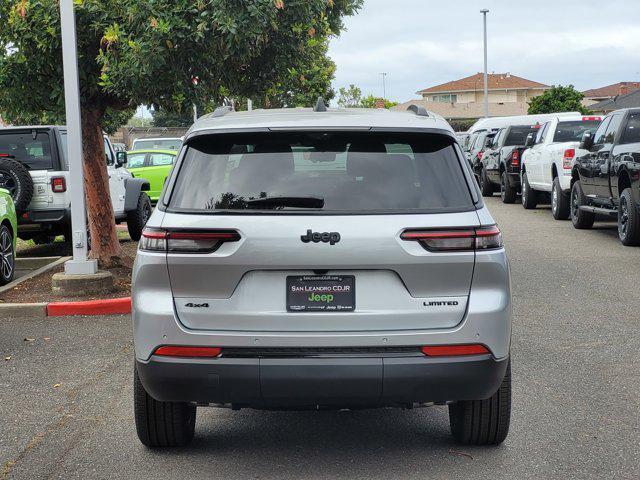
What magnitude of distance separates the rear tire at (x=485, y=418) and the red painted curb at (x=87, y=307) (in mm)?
5165

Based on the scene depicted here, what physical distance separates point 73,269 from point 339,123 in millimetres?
6479

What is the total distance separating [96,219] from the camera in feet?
40.7

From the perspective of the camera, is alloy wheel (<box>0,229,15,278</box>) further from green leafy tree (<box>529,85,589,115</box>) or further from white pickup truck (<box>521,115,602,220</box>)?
green leafy tree (<box>529,85,589,115</box>)

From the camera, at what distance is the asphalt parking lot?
4941mm

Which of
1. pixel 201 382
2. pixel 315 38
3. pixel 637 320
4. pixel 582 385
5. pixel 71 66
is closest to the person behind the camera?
pixel 201 382

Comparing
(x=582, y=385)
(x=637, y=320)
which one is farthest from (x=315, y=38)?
(x=582, y=385)

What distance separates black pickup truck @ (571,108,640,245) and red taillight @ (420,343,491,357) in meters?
9.72

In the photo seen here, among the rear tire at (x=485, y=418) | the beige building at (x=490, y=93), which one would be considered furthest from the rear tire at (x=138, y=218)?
the beige building at (x=490, y=93)

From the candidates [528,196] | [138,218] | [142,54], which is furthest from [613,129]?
[142,54]

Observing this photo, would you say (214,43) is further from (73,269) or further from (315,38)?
(73,269)

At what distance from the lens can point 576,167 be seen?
16922 mm

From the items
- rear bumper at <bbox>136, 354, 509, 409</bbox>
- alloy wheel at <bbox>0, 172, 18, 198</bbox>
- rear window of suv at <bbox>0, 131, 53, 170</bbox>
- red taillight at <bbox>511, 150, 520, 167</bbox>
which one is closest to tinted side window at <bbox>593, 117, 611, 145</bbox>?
red taillight at <bbox>511, 150, 520, 167</bbox>

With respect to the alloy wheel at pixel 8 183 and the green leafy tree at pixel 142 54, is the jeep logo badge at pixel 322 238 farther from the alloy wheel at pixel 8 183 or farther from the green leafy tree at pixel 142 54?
the alloy wheel at pixel 8 183

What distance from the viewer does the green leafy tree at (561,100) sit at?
5756 centimetres
